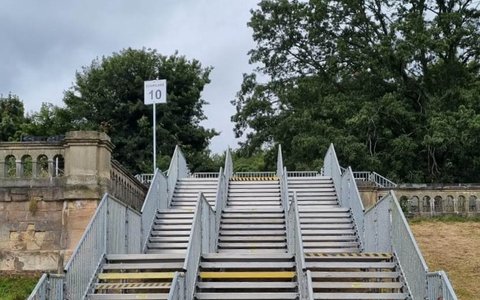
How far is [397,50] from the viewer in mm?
28844

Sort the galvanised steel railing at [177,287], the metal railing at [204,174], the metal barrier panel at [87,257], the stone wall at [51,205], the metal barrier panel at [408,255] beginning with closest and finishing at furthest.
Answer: the galvanised steel railing at [177,287] < the metal barrier panel at [87,257] < the metal barrier panel at [408,255] < the stone wall at [51,205] < the metal railing at [204,174]

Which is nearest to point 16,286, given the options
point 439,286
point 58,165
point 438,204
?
point 58,165

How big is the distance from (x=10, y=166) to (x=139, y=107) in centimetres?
1862

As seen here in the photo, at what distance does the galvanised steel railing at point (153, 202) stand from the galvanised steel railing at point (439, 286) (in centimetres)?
654

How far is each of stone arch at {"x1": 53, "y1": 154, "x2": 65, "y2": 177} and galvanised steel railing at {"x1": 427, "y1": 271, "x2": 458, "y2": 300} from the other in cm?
789

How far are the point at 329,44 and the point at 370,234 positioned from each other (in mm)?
19396

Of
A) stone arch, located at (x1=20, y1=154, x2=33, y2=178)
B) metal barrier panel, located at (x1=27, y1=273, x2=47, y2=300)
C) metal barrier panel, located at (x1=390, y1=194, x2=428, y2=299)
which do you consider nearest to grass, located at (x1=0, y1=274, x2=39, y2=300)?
stone arch, located at (x1=20, y1=154, x2=33, y2=178)

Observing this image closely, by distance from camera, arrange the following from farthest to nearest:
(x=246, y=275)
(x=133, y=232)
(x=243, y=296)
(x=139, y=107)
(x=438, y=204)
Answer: (x=139, y=107), (x=438, y=204), (x=133, y=232), (x=246, y=275), (x=243, y=296)

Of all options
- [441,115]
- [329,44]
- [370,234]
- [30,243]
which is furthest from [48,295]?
[329,44]

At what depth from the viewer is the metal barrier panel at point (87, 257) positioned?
10.0 m

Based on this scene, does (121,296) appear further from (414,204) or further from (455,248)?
(414,204)

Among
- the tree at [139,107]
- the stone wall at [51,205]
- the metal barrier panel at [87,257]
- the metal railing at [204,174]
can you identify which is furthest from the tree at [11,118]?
the metal barrier panel at [87,257]

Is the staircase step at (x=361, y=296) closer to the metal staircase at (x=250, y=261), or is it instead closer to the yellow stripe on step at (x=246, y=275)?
the metal staircase at (x=250, y=261)

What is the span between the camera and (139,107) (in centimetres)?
3384
